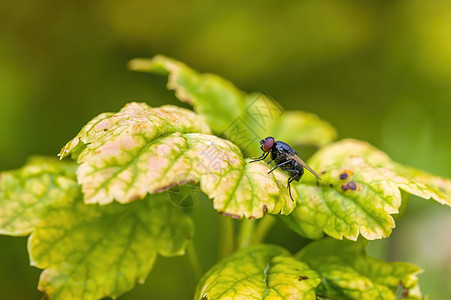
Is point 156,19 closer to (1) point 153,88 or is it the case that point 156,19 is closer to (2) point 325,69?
(1) point 153,88

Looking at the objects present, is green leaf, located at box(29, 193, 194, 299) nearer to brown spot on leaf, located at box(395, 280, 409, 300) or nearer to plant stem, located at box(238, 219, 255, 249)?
plant stem, located at box(238, 219, 255, 249)

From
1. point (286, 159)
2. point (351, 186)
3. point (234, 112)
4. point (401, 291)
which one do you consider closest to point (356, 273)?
point (401, 291)

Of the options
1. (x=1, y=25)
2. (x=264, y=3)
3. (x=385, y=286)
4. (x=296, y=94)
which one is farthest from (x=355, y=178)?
(x=1, y=25)

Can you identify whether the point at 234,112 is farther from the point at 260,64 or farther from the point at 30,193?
the point at 260,64

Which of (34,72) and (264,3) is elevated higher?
(264,3)

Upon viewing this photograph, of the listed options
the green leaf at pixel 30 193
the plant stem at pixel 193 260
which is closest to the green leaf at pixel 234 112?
the plant stem at pixel 193 260
